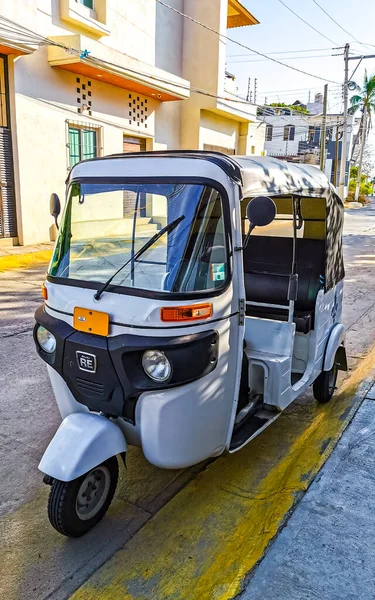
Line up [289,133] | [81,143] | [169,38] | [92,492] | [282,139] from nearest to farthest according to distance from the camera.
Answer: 1. [92,492]
2. [81,143]
3. [169,38]
4. [289,133]
5. [282,139]

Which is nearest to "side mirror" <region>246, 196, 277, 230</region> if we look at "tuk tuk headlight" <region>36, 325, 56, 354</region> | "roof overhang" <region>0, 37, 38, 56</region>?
"tuk tuk headlight" <region>36, 325, 56, 354</region>

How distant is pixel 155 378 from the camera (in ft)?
8.67

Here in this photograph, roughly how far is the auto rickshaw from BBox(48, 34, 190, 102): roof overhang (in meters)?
9.95

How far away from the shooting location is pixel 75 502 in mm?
2730

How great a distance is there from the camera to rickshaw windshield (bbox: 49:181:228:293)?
2719 mm

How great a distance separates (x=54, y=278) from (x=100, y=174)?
28.2 inches

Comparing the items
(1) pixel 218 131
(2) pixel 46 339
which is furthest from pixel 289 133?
(2) pixel 46 339

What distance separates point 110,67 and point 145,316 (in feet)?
38.1

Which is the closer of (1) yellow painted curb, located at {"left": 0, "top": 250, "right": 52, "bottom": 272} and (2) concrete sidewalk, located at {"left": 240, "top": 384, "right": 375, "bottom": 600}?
(2) concrete sidewalk, located at {"left": 240, "top": 384, "right": 375, "bottom": 600}

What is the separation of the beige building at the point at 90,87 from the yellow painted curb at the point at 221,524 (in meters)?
9.85

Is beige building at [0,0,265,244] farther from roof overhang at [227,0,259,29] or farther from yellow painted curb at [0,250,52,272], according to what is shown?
yellow painted curb at [0,250,52,272]

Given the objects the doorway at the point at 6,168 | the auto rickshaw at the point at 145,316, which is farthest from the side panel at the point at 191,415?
the doorway at the point at 6,168

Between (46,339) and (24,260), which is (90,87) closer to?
(24,260)

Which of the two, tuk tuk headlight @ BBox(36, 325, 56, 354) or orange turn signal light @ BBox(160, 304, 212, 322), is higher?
orange turn signal light @ BBox(160, 304, 212, 322)
